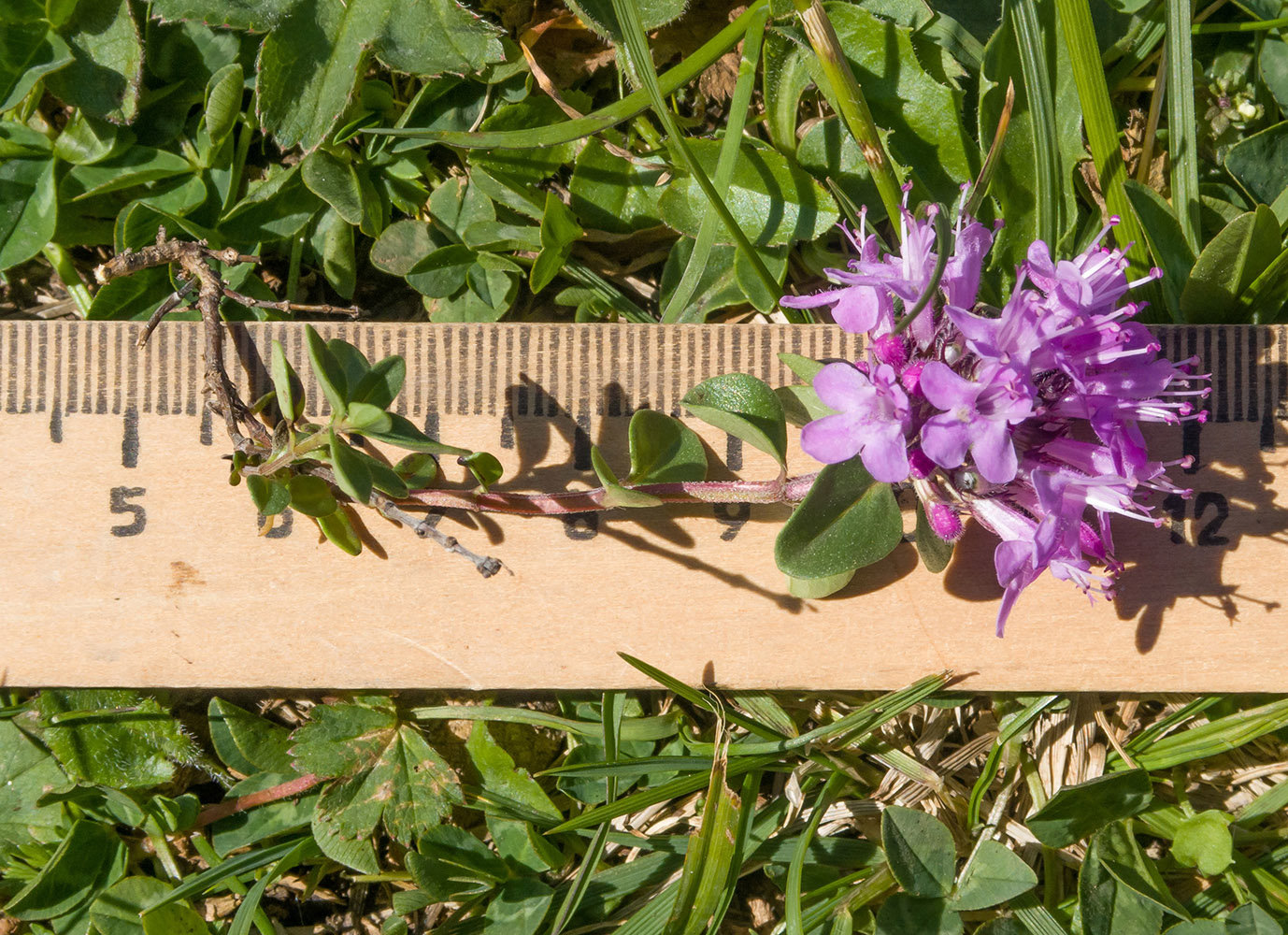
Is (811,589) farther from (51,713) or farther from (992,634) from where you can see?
(51,713)

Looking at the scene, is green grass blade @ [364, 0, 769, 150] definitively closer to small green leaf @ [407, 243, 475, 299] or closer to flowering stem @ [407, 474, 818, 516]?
small green leaf @ [407, 243, 475, 299]

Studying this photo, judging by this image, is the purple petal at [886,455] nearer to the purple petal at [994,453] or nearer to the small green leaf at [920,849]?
the purple petal at [994,453]

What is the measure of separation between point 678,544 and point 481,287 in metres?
0.78

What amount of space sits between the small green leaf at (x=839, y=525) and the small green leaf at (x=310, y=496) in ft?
2.96

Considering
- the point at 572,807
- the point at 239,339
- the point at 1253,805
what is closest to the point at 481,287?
the point at 239,339

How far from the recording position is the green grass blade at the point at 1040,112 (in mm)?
2150

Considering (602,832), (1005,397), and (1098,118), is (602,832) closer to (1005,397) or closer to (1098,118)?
(1005,397)

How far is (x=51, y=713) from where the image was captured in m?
2.34

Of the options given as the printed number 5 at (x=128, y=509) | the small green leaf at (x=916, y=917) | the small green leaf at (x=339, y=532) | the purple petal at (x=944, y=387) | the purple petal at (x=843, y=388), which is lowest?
the small green leaf at (x=916, y=917)

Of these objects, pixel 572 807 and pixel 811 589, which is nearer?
pixel 811 589

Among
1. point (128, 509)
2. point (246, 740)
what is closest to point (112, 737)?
point (246, 740)

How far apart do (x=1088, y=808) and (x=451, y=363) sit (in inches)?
67.3

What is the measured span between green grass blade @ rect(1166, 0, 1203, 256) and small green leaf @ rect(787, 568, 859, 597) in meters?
1.11

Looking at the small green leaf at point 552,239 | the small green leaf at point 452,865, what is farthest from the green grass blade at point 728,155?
the small green leaf at point 452,865
